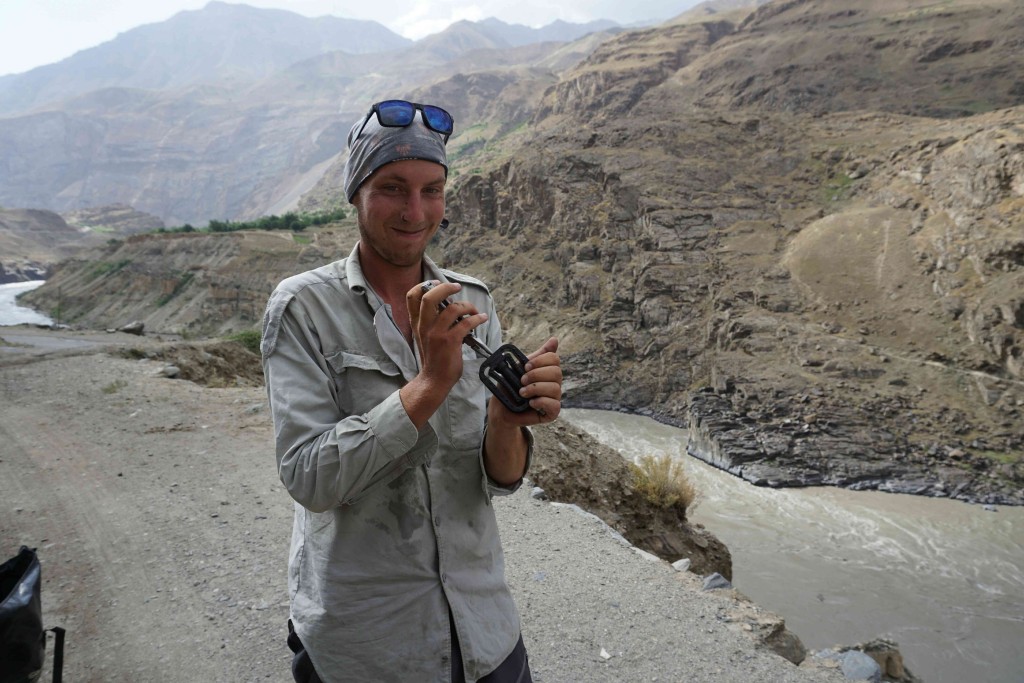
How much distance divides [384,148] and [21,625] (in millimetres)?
2544

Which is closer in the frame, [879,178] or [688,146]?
[879,178]

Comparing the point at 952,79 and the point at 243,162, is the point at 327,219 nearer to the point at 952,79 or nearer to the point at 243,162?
the point at 952,79

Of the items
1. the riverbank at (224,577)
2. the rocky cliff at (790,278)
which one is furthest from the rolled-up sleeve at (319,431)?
the rocky cliff at (790,278)

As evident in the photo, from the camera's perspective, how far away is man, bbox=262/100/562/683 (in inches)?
46.6

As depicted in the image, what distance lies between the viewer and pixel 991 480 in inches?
784

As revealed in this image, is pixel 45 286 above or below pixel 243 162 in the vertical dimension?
below

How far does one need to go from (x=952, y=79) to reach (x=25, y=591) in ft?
196

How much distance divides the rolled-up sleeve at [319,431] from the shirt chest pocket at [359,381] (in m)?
0.02

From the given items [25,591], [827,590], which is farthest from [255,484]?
[827,590]

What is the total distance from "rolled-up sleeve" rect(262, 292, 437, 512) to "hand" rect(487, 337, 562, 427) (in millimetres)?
207

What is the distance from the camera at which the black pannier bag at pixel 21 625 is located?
2.42 meters

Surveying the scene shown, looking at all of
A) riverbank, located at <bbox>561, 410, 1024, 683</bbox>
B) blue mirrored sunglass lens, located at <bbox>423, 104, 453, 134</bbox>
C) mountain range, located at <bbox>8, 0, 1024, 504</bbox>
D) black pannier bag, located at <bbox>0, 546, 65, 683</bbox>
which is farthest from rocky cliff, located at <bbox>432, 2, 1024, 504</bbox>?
blue mirrored sunglass lens, located at <bbox>423, 104, 453, 134</bbox>

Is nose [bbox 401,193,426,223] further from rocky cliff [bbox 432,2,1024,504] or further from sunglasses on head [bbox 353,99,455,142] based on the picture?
rocky cliff [bbox 432,2,1024,504]

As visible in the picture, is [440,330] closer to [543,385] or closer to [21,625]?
[543,385]
